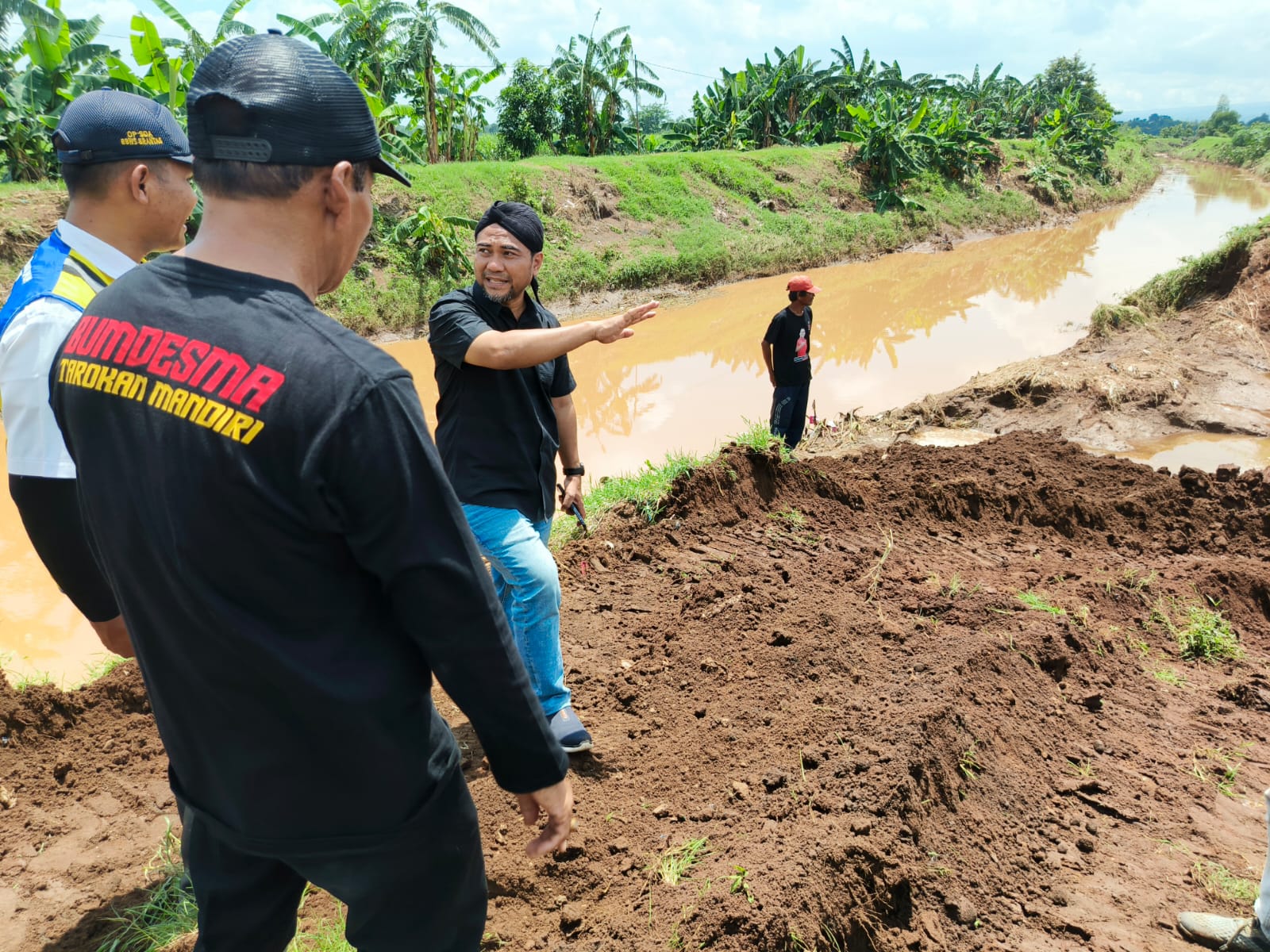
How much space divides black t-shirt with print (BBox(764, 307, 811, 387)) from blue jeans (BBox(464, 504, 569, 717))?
13.7 ft

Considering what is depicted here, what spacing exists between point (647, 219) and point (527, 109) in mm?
10659

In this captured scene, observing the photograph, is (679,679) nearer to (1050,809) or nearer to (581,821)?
(581,821)

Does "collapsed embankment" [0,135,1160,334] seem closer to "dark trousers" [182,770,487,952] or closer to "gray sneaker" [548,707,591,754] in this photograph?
"gray sneaker" [548,707,591,754]

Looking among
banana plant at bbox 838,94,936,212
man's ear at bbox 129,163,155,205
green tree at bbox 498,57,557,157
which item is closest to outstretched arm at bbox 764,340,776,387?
man's ear at bbox 129,163,155,205

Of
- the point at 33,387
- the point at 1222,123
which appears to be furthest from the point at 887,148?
the point at 1222,123

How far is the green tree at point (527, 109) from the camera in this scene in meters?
25.8

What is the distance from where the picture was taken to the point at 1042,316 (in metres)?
15.0

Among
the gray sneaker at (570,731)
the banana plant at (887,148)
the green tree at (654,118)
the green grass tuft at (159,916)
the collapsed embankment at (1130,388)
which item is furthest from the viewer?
the green tree at (654,118)

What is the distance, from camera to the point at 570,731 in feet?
10.1

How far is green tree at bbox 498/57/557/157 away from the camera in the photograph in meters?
25.8

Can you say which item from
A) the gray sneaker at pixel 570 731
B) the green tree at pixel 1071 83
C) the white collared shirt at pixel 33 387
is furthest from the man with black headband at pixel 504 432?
the green tree at pixel 1071 83

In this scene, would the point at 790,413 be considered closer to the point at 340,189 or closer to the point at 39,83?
the point at 340,189

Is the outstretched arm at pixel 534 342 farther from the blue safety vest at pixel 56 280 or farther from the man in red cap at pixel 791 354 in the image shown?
the man in red cap at pixel 791 354

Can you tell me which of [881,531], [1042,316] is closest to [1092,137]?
[1042,316]
